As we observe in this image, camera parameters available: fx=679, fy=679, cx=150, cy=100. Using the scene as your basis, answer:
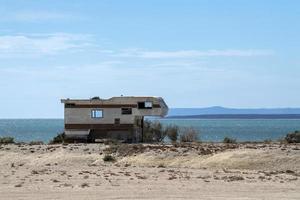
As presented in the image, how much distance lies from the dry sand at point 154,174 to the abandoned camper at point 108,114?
23.5ft

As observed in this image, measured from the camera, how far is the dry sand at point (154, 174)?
64.5ft

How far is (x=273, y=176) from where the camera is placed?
25.5 m

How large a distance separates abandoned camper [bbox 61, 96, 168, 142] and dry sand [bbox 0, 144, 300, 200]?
23.5 ft

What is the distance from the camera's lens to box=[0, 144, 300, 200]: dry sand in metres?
19.7

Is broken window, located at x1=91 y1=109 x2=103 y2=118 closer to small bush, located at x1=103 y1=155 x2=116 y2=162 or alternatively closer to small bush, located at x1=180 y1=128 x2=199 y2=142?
small bush, located at x1=180 y1=128 x2=199 y2=142

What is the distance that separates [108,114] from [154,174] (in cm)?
2304

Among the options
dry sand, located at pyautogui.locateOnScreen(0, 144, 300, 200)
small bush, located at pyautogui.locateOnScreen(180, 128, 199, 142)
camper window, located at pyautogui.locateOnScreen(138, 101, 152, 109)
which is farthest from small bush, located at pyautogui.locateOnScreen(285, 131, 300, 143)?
dry sand, located at pyautogui.locateOnScreen(0, 144, 300, 200)

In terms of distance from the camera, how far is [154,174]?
2680 cm

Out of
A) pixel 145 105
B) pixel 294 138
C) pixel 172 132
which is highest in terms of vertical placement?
pixel 145 105

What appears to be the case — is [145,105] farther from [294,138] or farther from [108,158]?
[108,158]

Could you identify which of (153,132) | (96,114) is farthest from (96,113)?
(153,132)

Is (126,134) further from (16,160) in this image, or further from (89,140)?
(16,160)

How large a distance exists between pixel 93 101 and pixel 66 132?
3.08m

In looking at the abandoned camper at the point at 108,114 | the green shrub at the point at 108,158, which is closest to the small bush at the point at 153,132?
the abandoned camper at the point at 108,114
